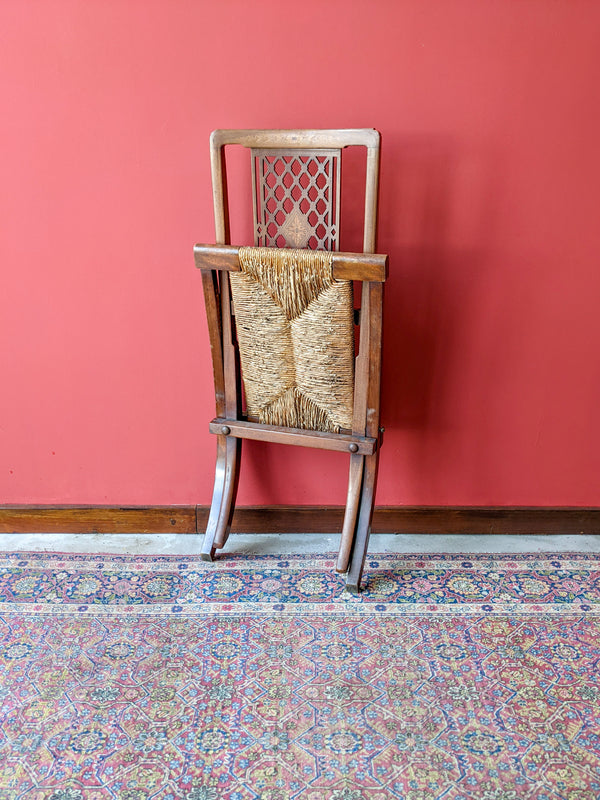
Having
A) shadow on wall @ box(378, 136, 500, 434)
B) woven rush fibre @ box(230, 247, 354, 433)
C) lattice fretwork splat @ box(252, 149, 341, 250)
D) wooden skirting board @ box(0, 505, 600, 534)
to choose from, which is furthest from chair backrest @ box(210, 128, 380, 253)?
wooden skirting board @ box(0, 505, 600, 534)

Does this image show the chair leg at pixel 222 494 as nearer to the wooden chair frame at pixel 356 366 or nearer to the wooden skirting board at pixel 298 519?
the wooden chair frame at pixel 356 366

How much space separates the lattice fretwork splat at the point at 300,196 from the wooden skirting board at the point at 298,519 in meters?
0.95

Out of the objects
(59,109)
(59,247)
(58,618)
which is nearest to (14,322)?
(59,247)

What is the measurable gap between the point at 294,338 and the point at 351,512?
22.7 inches

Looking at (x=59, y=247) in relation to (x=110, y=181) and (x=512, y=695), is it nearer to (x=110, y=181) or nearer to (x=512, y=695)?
(x=110, y=181)

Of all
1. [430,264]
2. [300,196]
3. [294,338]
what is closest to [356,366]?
[294,338]

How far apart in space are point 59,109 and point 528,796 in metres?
2.14

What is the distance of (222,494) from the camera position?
2156 mm

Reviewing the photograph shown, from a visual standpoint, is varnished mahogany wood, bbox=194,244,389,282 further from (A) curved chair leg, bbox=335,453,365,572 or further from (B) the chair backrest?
(A) curved chair leg, bbox=335,453,365,572

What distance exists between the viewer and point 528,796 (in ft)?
4.49

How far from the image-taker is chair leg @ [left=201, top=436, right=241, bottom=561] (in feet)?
6.99

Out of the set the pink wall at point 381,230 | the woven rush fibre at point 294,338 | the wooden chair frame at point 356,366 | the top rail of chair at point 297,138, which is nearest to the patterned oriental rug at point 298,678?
the wooden chair frame at point 356,366

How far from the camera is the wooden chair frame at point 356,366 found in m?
1.72

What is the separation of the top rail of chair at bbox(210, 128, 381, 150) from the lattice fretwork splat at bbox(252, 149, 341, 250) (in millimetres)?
36
